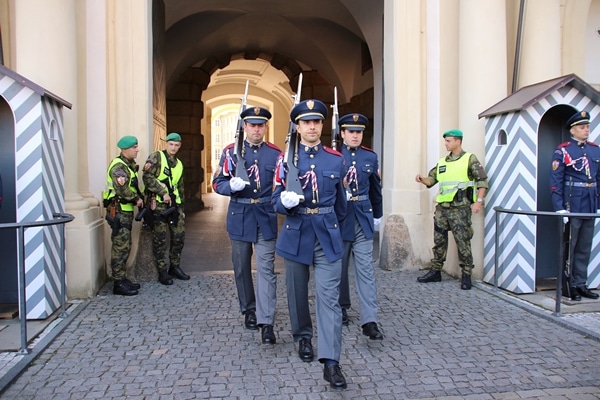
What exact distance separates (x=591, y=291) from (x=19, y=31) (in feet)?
20.9

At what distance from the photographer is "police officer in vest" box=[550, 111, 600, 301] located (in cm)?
539

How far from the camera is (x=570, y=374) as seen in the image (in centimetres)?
364

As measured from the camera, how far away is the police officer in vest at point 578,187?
539 cm

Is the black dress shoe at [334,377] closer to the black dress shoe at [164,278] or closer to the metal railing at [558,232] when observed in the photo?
the metal railing at [558,232]

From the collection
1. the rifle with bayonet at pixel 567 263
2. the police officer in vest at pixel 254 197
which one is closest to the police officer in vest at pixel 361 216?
the police officer in vest at pixel 254 197

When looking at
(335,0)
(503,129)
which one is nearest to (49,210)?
(503,129)

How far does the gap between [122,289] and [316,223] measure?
2.93 metres

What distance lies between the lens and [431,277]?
6.28 meters

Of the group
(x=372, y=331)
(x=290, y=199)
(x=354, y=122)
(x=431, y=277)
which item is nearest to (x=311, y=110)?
(x=290, y=199)

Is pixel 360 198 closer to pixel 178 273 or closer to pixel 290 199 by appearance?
pixel 290 199

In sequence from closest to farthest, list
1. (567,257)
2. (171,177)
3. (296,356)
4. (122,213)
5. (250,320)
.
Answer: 1. (296,356)
2. (250,320)
3. (567,257)
4. (122,213)
5. (171,177)

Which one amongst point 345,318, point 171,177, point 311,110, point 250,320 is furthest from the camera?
point 171,177

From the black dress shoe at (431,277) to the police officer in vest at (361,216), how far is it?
1.73m

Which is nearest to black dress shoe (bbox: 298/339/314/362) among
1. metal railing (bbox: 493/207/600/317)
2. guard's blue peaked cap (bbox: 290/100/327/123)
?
guard's blue peaked cap (bbox: 290/100/327/123)
